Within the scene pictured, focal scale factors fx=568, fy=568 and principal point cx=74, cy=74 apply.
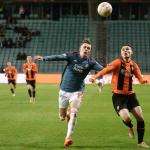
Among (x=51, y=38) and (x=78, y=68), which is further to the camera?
(x=51, y=38)

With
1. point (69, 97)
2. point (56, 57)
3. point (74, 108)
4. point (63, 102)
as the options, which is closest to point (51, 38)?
point (63, 102)

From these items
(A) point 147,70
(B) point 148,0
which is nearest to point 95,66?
(A) point 147,70

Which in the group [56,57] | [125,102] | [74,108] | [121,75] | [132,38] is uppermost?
[56,57]

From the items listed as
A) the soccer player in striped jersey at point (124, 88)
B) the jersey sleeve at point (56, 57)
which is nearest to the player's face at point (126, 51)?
the soccer player in striped jersey at point (124, 88)

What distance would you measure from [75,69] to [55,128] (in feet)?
11.0

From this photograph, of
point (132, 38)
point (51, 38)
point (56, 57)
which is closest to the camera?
point (56, 57)

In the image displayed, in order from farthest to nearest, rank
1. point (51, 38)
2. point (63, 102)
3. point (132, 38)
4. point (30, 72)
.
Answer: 1. point (51, 38)
2. point (132, 38)
3. point (30, 72)
4. point (63, 102)

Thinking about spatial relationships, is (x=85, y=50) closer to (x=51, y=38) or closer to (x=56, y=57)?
(x=56, y=57)

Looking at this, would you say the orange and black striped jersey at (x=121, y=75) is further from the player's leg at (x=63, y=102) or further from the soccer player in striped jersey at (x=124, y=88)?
the player's leg at (x=63, y=102)

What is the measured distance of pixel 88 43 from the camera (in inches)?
514

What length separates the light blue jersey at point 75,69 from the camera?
43.5 ft

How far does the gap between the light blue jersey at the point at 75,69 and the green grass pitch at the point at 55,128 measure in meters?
1.32

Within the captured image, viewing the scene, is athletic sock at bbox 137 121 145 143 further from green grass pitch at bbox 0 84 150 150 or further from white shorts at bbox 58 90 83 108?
white shorts at bbox 58 90 83 108

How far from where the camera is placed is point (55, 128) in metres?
16.2
